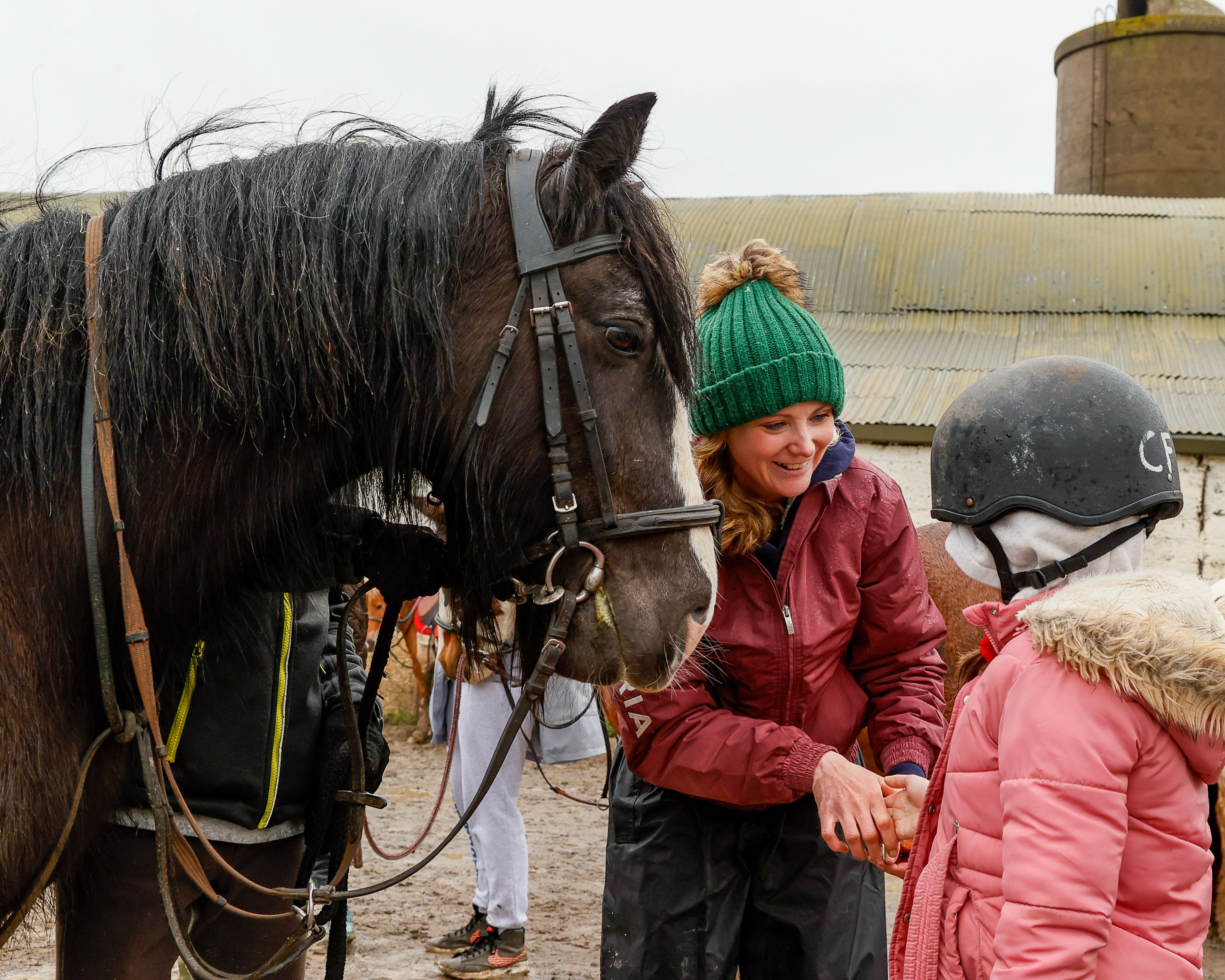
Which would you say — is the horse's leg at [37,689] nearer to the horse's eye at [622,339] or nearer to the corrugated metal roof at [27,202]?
the corrugated metal roof at [27,202]

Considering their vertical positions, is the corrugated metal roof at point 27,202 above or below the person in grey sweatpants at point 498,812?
above

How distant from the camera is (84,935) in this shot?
5.18ft

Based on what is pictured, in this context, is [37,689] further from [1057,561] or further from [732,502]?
[1057,561]

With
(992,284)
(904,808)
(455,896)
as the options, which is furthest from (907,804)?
(992,284)

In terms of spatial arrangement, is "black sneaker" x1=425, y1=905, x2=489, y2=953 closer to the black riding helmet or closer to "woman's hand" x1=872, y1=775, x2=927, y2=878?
"woman's hand" x1=872, y1=775, x2=927, y2=878

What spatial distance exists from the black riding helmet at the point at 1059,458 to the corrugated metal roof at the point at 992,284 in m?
6.07

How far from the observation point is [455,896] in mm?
4836

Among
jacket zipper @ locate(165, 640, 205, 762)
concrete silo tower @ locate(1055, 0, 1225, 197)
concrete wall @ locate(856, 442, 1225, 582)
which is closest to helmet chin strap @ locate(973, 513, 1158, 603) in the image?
jacket zipper @ locate(165, 640, 205, 762)

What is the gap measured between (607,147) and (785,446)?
72 cm

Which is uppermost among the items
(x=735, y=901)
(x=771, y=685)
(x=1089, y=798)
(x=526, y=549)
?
(x=526, y=549)

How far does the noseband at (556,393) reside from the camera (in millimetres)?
1427

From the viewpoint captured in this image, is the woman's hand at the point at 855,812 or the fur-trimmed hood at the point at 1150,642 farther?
the woman's hand at the point at 855,812

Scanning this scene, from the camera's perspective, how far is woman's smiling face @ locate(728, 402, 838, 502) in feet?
6.46

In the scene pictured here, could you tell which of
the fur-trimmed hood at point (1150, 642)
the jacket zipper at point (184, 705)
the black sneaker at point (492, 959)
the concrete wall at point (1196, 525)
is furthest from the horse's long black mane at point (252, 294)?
the concrete wall at point (1196, 525)
